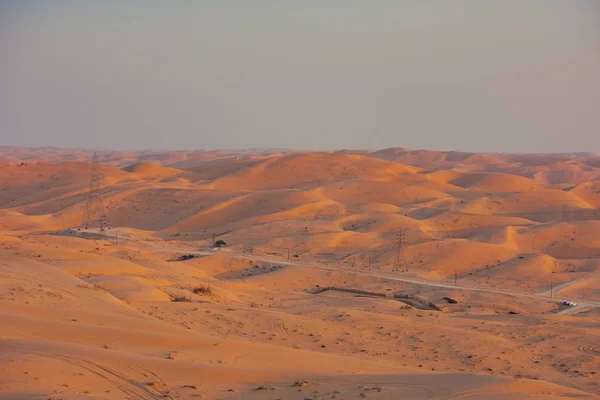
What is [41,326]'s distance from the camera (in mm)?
15859

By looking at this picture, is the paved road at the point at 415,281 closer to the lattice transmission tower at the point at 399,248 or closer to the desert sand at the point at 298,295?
the desert sand at the point at 298,295

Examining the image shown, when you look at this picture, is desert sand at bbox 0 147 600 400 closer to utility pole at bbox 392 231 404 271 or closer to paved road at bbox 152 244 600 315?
paved road at bbox 152 244 600 315

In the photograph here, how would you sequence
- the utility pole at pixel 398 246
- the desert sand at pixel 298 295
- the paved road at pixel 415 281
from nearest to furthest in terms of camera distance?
the desert sand at pixel 298 295 < the paved road at pixel 415 281 < the utility pole at pixel 398 246

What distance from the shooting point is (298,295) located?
32000 mm

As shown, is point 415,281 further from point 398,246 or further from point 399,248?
point 398,246

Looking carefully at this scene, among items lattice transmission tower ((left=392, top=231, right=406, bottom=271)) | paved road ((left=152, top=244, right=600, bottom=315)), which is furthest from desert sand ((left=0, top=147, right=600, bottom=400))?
lattice transmission tower ((left=392, top=231, right=406, bottom=271))

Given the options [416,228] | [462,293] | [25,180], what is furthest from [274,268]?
[25,180]

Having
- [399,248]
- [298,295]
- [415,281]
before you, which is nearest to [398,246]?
[399,248]

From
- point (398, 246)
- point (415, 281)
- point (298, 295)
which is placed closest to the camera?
point (298, 295)

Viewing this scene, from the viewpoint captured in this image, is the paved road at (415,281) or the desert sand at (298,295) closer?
the desert sand at (298,295)

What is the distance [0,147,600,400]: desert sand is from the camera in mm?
13156

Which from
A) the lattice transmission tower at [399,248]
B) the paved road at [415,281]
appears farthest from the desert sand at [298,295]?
the lattice transmission tower at [399,248]

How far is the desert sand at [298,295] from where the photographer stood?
13.2m

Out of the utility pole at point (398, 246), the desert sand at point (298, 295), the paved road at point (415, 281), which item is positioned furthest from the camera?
the utility pole at point (398, 246)
